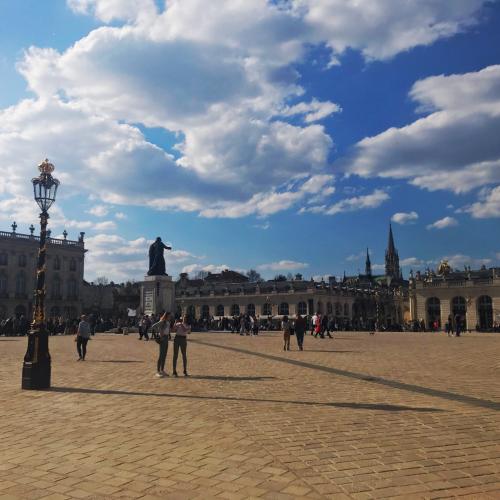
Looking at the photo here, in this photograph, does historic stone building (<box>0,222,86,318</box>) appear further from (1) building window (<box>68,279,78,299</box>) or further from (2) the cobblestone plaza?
(2) the cobblestone plaza

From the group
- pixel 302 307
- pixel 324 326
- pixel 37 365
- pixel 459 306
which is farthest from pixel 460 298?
pixel 37 365

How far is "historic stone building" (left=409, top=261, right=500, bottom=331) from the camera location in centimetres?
7044

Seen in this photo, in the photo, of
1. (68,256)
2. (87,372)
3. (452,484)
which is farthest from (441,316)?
(452,484)

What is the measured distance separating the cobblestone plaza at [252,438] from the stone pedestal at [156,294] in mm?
31295

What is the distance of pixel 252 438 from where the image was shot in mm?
6500

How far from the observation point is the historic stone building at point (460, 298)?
2773 inches

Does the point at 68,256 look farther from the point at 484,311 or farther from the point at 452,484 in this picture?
the point at 452,484

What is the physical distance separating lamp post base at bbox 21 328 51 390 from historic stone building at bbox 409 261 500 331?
2541 inches

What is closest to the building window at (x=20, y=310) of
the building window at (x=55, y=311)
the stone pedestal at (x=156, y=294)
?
the building window at (x=55, y=311)

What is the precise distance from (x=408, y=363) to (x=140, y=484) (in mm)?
13101

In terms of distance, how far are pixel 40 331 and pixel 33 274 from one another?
73.1m

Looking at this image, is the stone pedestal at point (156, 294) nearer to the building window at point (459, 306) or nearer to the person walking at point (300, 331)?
Answer: the person walking at point (300, 331)

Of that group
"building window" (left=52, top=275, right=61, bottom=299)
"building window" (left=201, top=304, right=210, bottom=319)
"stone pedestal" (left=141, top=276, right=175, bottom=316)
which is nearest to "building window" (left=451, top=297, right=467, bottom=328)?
"building window" (left=201, top=304, right=210, bottom=319)

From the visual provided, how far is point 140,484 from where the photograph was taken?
4.84 meters
